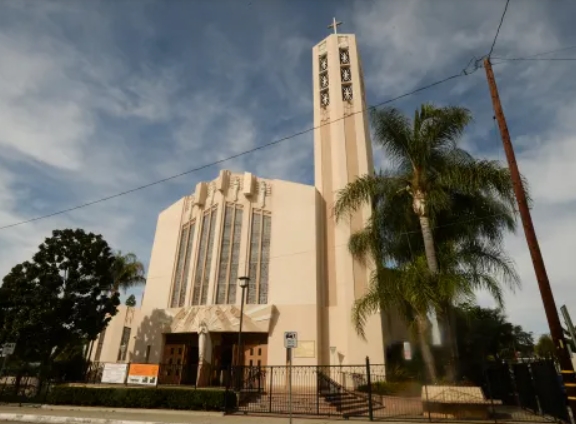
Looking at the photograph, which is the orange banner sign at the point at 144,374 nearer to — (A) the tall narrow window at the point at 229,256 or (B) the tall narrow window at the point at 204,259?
(A) the tall narrow window at the point at 229,256

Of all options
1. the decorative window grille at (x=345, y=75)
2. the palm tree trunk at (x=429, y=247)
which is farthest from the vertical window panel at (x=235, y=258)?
the decorative window grille at (x=345, y=75)

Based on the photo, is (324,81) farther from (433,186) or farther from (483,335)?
(483,335)

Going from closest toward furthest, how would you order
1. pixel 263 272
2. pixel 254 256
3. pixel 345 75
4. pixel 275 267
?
pixel 275 267 → pixel 263 272 → pixel 254 256 → pixel 345 75

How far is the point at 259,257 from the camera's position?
24078 millimetres

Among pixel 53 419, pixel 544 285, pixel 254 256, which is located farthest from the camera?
pixel 254 256

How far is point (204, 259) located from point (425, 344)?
50.8 ft

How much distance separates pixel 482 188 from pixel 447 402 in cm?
868

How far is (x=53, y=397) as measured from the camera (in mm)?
17016

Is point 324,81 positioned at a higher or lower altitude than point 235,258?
higher

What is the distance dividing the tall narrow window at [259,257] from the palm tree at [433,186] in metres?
7.34

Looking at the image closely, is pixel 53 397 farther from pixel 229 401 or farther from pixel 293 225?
pixel 293 225

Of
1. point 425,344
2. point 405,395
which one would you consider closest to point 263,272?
point 405,395

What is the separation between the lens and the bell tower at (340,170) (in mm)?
20922

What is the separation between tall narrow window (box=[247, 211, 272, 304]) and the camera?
2308cm
